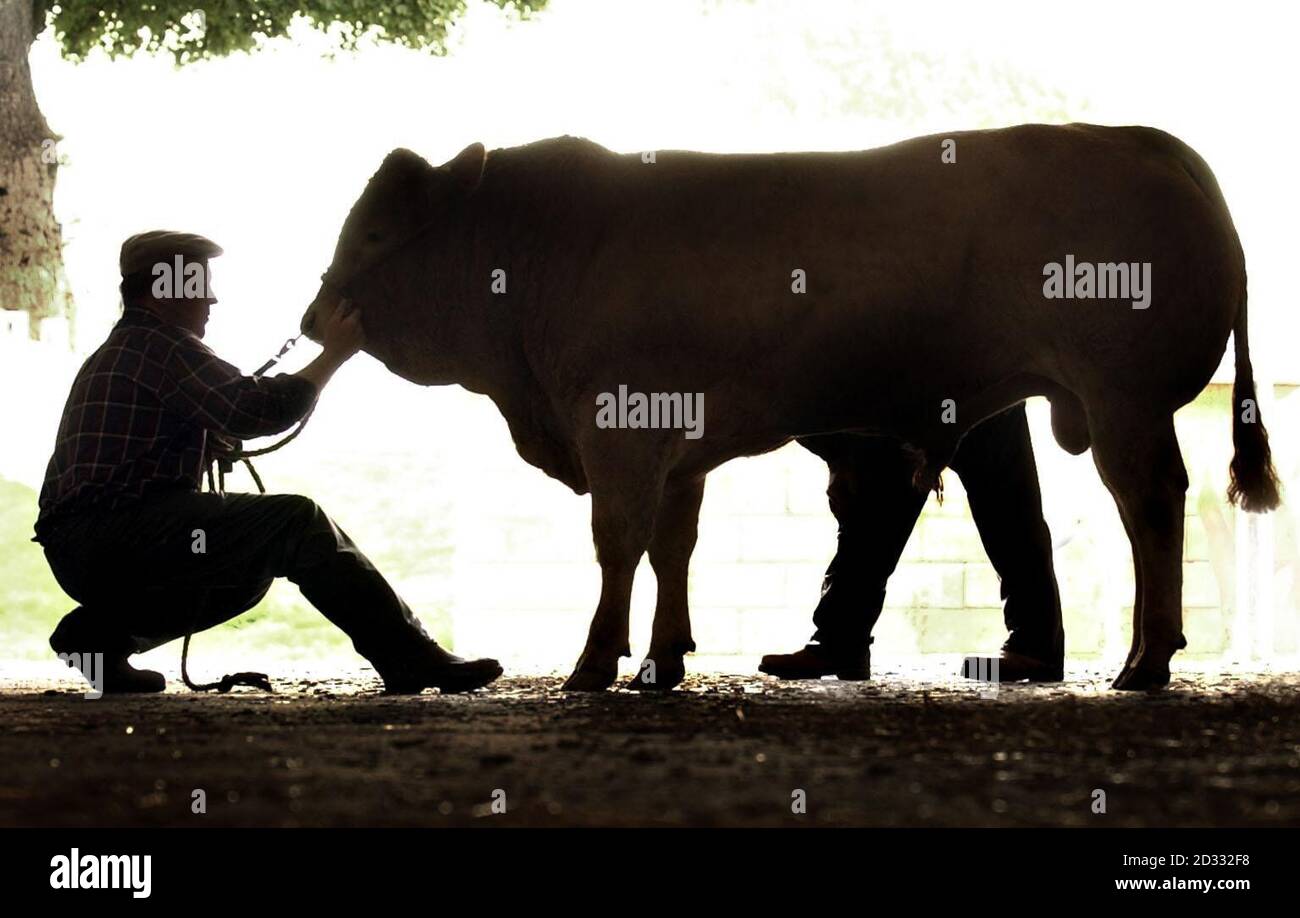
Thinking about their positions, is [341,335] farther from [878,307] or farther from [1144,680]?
[1144,680]

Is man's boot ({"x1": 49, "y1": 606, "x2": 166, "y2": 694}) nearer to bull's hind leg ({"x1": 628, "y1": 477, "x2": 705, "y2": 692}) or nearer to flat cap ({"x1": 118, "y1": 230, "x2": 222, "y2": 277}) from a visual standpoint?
flat cap ({"x1": 118, "y1": 230, "x2": 222, "y2": 277})

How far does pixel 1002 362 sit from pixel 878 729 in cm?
128

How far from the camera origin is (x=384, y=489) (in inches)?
530

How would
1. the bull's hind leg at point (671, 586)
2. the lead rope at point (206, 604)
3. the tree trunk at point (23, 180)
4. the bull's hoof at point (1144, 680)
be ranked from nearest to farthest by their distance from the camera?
the bull's hoof at point (1144, 680)
the lead rope at point (206, 604)
the bull's hind leg at point (671, 586)
the tree trunk at point (23, 180)

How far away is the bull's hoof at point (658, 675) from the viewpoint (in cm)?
469

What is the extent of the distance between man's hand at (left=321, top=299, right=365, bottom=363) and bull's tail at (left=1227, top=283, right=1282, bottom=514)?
7.44 feet

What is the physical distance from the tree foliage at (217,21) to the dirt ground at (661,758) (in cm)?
718

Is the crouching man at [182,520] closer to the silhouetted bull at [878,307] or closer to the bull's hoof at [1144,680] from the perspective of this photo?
the silhouetted bull at [878,307]

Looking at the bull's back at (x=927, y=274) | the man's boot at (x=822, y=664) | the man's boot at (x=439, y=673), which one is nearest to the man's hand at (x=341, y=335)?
the bull's back at (x=927, y=274)

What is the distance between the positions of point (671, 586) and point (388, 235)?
3.87 ft

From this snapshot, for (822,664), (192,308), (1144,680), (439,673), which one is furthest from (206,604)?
(1144,680)

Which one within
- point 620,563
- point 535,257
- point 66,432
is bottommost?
point 620,563

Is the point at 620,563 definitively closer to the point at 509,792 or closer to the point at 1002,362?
the point at 1002,362
